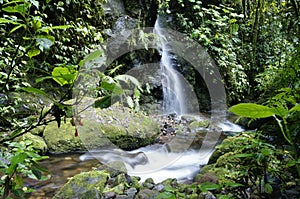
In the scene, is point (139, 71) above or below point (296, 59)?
below

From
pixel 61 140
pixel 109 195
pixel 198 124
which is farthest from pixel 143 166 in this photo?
pixel 198 124

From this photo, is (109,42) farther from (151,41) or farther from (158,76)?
(158,76)

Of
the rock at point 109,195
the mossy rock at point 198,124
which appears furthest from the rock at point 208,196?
the mossy rock at point 198,124

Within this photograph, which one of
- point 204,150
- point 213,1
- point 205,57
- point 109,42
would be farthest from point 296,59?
point 213,1

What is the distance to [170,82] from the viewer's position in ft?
23.4

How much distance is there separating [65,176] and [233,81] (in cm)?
573

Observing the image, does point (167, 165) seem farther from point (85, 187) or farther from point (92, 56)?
point (92, 56)

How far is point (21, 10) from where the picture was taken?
0.62m

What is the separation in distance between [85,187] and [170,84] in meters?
5.10

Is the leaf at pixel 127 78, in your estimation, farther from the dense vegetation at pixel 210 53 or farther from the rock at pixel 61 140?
the rock at pixel 61 140

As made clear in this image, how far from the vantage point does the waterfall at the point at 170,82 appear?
694 cm

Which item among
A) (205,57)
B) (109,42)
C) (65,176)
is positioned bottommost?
(65,176)

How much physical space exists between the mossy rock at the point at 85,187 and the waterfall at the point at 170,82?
4306 mm

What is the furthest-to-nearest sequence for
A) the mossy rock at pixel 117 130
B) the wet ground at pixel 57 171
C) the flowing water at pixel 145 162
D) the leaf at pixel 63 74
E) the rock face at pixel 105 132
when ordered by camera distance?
the mossy rock at pixel 117 130, the rock face at pixel 105 132, the flowing water at pixel 145 162, the wet ground at pixel 57 171, the leaf at pixel 63 74
